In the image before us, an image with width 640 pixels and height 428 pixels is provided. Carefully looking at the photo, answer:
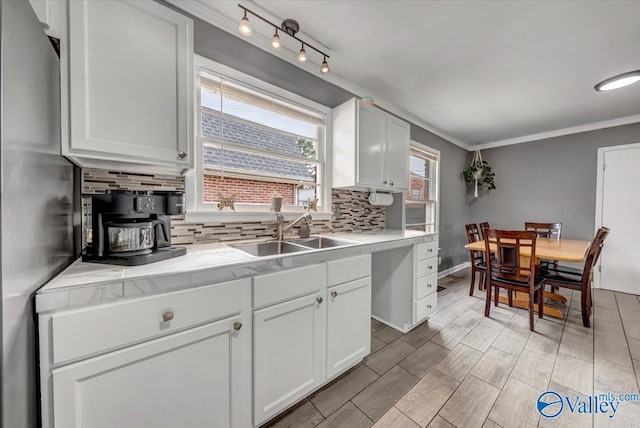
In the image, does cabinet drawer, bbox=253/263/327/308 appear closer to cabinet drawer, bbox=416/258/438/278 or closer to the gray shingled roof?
the gray shingled roof

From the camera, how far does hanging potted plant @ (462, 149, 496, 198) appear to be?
444 centimetres

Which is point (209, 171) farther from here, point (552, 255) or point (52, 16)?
point (552, 255)

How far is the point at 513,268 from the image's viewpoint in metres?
2.42

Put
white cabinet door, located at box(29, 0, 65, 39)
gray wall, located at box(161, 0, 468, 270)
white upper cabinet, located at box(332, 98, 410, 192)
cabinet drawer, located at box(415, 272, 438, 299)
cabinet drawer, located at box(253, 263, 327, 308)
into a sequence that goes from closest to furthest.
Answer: white cabinet door, located at box(29, 0, 65, 39) → cabinet drawer, located at box(253, 263, 327, 308) → gray wall, located at box(161, 0, 468, 270) → white upper cabinet, located at box(332, 98, 410, 192) → cabinet drawer, located at box(415, 272, 438, 299)

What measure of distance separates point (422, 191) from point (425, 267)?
1.86 metres

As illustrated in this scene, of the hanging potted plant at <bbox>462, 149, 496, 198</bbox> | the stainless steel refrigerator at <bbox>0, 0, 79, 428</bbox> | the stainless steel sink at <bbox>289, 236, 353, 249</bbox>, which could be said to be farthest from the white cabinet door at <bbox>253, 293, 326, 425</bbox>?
the hanging potted plant at <bbox>462, 149, 496, 198</bbox>

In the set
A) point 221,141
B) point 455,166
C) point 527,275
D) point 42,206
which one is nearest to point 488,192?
point 455,166

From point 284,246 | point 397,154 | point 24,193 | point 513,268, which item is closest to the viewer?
point 24,193

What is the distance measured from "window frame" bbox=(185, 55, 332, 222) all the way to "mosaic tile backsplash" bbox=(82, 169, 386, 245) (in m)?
0.06

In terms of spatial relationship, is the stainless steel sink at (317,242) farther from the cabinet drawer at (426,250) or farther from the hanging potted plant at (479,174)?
the hanging potted plant at (479,174)

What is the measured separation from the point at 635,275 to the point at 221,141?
5529mm

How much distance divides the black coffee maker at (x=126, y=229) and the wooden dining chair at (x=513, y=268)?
9.37 ft

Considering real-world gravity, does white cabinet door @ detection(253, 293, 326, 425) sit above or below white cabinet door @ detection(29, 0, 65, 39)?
below

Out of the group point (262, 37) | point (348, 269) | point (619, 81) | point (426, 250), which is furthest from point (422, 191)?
point (262, 37)
